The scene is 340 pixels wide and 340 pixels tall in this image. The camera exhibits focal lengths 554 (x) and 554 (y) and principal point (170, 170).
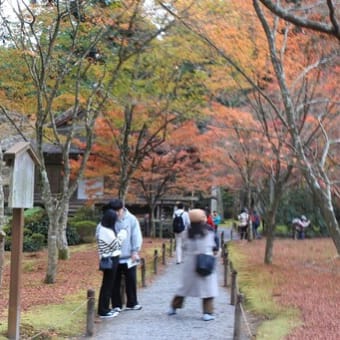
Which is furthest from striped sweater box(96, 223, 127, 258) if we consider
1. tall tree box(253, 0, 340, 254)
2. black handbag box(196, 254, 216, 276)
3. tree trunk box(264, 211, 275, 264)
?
tree trunk box(264, 211, 275, 264)

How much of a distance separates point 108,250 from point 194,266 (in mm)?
1299

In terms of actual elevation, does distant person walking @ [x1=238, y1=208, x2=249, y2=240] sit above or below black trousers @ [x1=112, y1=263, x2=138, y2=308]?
above

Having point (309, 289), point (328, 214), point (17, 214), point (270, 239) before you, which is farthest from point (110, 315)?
point (270, 239)

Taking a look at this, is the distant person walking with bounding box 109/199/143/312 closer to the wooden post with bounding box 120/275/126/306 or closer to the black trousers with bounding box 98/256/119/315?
the wooden post with bounding box 120/275/126/306

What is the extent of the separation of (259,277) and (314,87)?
5742 millimetres

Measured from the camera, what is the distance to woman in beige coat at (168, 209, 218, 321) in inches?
321

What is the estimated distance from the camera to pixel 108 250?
823cm

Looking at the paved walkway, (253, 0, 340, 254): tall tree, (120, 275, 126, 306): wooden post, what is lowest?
the paved walkway

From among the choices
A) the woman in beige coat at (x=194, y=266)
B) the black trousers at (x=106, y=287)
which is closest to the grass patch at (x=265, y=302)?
the woman in beige coat at (x=194, y=266)

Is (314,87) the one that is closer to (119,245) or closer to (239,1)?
(239,1)

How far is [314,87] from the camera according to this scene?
15711 mm

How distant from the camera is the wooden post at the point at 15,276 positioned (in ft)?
21.3

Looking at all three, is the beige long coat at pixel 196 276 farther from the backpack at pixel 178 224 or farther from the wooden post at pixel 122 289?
the backpack at pixel 178 224

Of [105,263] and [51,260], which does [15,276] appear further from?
[51,260]
